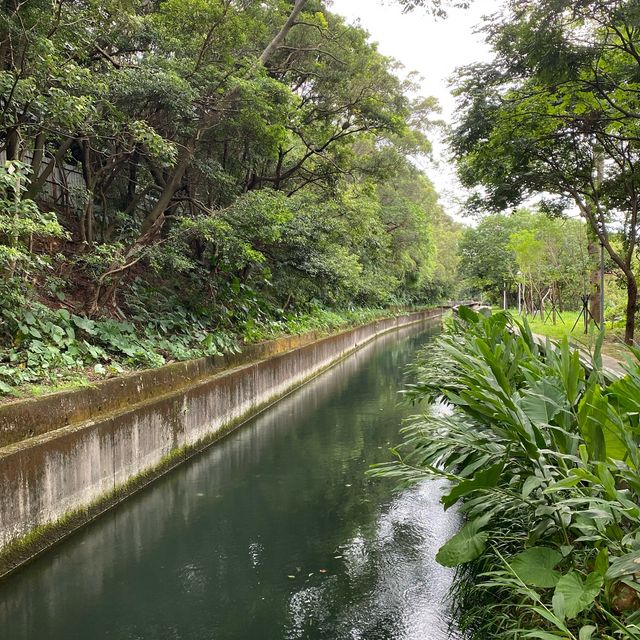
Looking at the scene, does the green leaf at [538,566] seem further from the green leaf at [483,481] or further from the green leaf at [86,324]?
the green leaf at [86,324]

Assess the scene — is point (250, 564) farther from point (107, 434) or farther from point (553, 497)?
point (553, 497)

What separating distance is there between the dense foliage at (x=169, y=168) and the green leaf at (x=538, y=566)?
184 inches

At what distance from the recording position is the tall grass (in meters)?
2.07

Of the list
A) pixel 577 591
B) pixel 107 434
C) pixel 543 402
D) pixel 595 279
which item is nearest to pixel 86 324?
pixel 107 434

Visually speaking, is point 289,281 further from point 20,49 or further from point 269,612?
point 269,612

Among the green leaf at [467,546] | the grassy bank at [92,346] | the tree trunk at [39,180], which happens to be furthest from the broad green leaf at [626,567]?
the tree trunk at [39,180]

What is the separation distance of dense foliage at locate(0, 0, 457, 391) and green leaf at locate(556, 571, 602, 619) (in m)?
4.85

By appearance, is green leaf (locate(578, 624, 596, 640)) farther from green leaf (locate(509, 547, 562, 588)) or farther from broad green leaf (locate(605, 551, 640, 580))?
green leaf (locate(509, 547, 562, 588))

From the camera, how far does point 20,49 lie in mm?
5301

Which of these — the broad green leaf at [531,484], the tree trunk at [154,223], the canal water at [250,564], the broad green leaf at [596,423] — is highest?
the tree trunk at [154,223]

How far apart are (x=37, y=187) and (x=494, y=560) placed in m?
7.50

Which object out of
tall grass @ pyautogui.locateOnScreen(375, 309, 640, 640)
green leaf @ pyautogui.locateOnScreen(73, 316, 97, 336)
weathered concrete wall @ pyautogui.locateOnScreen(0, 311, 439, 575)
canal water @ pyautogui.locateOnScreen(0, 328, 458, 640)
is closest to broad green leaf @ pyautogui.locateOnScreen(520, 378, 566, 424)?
tall grass @ pyautogui.locateOnScreen(375, 309, 640, 640)

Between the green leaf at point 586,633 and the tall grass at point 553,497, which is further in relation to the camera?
the tall grass at point 553,497

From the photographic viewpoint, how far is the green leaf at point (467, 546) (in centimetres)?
275
